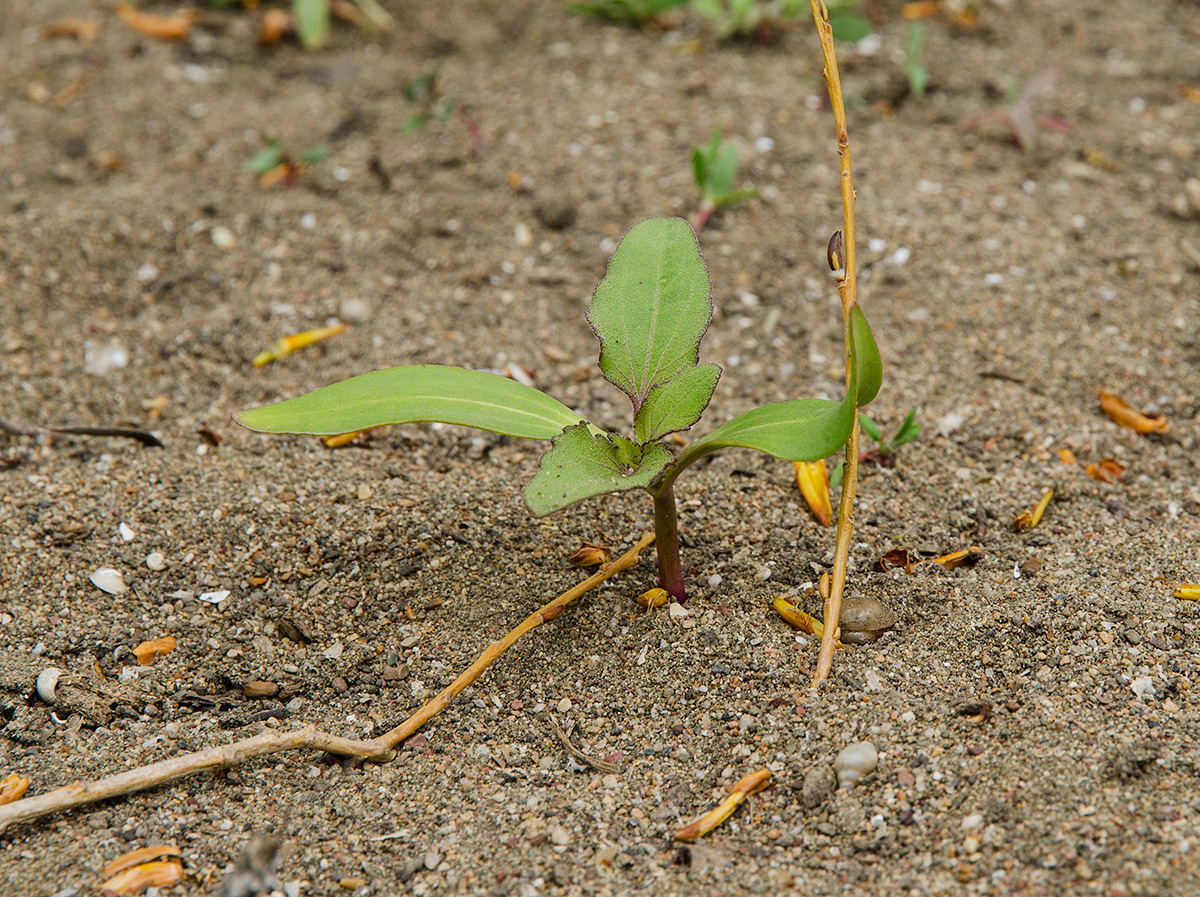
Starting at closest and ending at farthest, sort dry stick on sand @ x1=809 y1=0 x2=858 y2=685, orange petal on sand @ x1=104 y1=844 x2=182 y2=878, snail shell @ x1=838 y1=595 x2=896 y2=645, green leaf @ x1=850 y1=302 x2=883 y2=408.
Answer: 1. green leaf @ x1=850 y1=302 x2=883 y2=408
2. orange petal on sand @ x1=104 y1=844 x2=182 y2=878
3. dry stick on sand @ x1=809 y1=0 x2=858 y2=685
4. snail shell @ x1=838 y1=595 x2=896 y2=645

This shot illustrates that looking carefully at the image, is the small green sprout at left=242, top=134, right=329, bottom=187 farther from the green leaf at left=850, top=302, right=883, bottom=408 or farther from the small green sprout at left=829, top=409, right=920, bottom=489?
the green leaf at left=850, top=302, right=883, bottom=408

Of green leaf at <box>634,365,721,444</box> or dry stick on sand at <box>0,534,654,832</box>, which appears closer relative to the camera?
dry stick on sand at <box>0,534,654,832</box>

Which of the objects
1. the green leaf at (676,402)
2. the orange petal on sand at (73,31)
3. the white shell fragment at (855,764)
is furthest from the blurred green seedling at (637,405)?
the orange petal on sand at (73,31)

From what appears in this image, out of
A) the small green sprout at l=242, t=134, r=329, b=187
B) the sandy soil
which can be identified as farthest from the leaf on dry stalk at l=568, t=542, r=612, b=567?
the small green sprout at l=242, t=134, r=329, b=187

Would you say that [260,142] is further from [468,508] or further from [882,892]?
[882,892]

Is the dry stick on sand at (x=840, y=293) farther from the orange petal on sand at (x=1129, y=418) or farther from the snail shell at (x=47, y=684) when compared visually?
the snail shell at (x=47, y=684)

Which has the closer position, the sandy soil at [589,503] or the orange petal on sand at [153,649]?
the sandy soil at [589,503]
